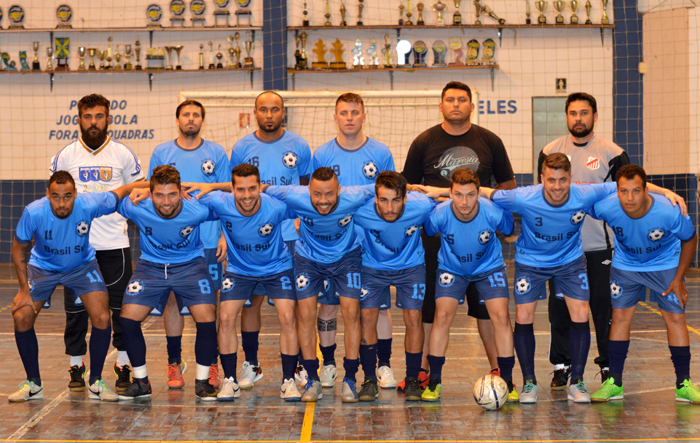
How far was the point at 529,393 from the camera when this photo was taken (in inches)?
205

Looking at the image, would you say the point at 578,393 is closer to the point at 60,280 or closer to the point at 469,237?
the point at 469,237

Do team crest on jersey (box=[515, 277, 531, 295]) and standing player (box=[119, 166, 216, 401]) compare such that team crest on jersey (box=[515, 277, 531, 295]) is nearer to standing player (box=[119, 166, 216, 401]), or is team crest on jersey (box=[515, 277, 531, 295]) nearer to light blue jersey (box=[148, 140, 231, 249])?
standing player (box=[119, 166, 216, 401])

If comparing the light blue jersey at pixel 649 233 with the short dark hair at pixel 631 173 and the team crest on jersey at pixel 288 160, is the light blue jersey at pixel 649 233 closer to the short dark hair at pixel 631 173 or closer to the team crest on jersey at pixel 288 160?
the short dark hair at pixel 631 173

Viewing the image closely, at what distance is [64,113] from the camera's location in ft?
48.1

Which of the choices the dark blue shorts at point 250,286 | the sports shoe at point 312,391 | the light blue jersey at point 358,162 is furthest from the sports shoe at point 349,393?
the light blue jersey at point 358,162

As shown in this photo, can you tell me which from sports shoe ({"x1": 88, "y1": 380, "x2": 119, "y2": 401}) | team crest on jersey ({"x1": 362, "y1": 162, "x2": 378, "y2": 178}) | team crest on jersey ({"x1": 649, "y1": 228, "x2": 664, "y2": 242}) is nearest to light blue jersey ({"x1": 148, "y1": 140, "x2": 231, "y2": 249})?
team crest on jersey ({"x1": 362, "y1": 162, "x2": 378, "y2": 178})

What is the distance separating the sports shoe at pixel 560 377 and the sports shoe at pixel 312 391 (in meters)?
1.84

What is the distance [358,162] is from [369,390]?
71.8 inches

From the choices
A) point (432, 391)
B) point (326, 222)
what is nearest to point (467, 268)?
point (432, 391)

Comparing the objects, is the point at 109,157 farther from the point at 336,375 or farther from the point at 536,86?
the point at 536,86

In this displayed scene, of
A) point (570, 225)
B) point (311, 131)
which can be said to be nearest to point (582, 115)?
point (570, 225)

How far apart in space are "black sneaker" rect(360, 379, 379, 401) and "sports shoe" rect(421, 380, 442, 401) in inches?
13.9

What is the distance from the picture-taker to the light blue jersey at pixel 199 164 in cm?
612

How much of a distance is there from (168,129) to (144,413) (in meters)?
10.4
